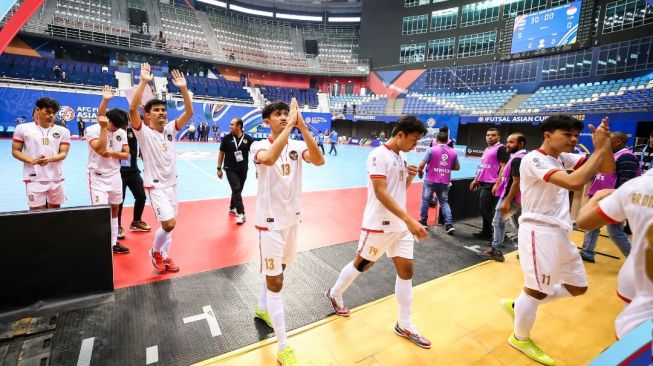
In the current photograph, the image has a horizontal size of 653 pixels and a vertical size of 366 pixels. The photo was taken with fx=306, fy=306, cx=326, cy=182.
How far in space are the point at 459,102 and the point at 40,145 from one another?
103 feet

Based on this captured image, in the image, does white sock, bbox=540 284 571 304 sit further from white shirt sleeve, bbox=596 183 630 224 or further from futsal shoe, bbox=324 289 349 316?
futsal shoe, bbox=324 289 349 316

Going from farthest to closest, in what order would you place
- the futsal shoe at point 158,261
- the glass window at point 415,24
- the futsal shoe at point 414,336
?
the glass window at point 415,24 < the futsal shoe at point 158,261 < the futsal shoe at point 414,336

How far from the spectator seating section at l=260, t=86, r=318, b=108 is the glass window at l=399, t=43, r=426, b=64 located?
37.4 ft

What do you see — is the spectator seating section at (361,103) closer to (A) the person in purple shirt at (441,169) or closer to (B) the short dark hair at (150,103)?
(A) the person in purple shirt at (441,169)

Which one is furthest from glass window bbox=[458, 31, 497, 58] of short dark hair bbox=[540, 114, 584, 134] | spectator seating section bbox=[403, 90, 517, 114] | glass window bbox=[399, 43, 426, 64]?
short dark hair bbox=[540, 114, 584, 134]

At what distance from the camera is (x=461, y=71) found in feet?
102

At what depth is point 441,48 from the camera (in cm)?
3278

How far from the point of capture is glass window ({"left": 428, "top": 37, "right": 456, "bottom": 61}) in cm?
3203

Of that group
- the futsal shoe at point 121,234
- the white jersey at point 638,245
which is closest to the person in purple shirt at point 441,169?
the white jersey at point 638,245

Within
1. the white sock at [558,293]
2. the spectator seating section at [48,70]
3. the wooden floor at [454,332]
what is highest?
the spectator seating section at [48,70]

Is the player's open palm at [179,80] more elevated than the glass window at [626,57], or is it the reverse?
the glass window at [626,57]

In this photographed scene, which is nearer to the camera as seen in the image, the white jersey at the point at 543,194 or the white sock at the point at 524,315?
the white jersey at the point at 543,194

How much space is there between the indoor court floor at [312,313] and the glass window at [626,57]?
78.8 feet

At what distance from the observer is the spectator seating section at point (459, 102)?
27.3 m
